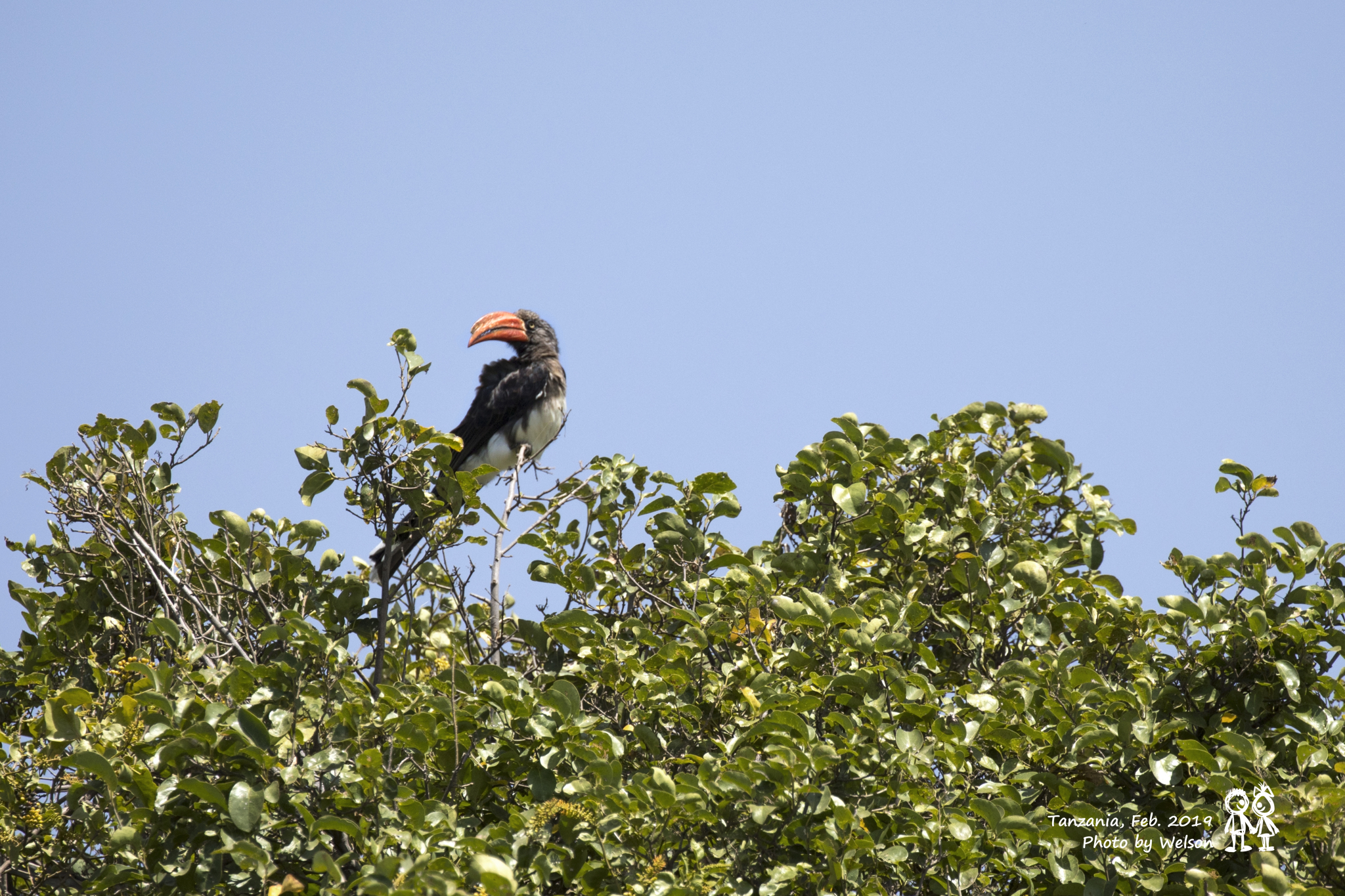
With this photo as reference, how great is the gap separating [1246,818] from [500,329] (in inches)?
231

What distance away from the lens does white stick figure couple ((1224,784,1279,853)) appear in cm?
318

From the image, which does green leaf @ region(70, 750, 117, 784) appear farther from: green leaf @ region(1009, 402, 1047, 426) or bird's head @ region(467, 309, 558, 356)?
bird's head @ region(467, 309, 558, 356)

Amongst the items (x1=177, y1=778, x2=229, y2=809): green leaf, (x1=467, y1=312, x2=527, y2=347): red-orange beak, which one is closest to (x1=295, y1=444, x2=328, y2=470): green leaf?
(x1=177, y1=778, x2=229, y2=809): green leaf

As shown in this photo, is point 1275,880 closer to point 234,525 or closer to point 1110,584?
point 1110,584

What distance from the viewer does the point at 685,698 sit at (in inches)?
141

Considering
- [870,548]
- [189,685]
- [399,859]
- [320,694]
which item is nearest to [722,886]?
[399,859]

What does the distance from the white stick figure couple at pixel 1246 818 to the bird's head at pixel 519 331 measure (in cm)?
574

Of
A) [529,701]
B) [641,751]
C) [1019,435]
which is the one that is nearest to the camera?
[529,701]

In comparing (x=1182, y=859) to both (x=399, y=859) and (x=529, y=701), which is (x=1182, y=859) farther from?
(x=399, y=859)

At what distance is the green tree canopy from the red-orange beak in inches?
136

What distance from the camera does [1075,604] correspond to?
3924 mm

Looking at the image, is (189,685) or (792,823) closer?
(792,823)

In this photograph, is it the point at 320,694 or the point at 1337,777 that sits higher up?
the point at 320,694

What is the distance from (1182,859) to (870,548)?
156 cm
